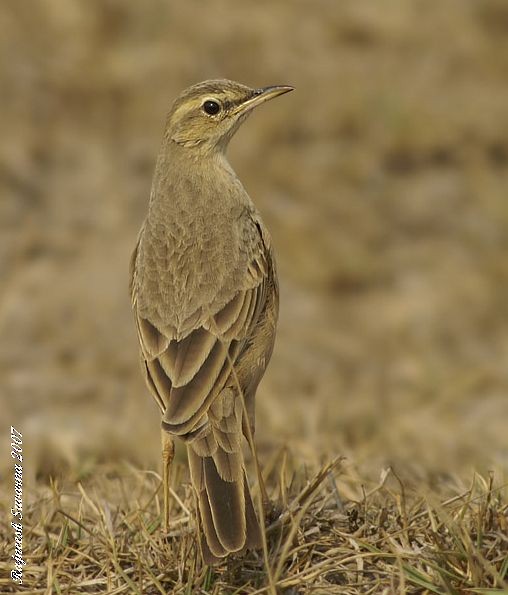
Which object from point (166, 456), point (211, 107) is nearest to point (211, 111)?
point (211, 107)

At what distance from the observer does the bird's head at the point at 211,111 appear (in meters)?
6.60

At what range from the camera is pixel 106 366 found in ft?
33.0

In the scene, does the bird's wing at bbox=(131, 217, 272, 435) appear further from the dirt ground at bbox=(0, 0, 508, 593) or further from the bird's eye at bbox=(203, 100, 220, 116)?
the dirt ground at bbox=(0, 0, 508, 593)

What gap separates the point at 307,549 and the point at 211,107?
108 inches

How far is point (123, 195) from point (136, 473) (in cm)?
579

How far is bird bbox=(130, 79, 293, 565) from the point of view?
4.93m

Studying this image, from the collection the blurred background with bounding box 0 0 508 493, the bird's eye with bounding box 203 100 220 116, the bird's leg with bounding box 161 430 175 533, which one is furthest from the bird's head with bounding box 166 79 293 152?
the blurred background with bounding box 0 0 508 493

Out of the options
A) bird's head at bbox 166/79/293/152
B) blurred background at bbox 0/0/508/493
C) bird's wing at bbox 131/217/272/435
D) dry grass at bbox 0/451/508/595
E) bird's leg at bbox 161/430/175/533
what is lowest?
dry grass at bbox 0/451/508/595

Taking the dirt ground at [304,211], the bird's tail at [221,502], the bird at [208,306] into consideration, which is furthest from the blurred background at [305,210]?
the bird's tail at [221,502]

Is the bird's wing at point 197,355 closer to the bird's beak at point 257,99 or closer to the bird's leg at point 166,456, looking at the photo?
the bird's leg at point 166,456

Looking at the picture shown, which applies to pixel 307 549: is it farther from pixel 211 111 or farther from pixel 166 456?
pixel 211 111

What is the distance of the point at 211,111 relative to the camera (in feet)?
21.7

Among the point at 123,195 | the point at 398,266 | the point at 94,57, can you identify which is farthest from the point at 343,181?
the point at 94,57

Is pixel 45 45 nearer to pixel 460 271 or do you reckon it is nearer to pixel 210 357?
pixel 460 271
